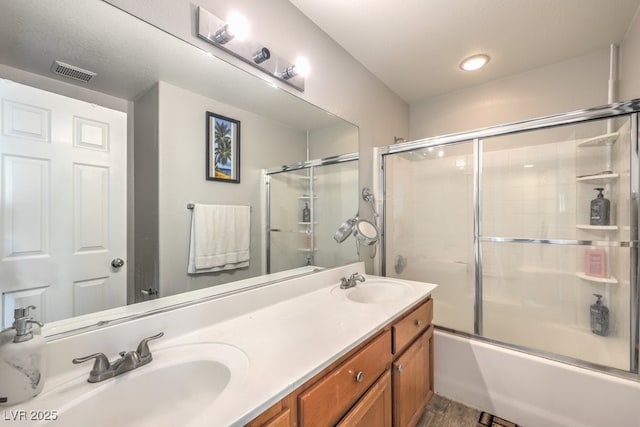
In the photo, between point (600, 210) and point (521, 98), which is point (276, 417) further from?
point (521, 98)

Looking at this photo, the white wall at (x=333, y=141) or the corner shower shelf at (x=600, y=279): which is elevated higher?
the white wall at (x=333, y=141)

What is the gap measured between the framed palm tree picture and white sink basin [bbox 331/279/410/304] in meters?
0.87

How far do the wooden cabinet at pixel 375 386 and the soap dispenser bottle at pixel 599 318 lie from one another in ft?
3.75

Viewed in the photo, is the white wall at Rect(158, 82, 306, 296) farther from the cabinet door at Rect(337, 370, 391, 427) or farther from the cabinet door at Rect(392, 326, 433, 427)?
the cabinet door at Rect(392, 326, 433, 427)

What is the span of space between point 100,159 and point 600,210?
8.65 feet

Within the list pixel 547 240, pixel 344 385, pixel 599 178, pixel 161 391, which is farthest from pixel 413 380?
pixel 599 178

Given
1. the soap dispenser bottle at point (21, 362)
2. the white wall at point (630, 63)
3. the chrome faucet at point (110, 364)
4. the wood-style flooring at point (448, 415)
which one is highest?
the white wall at point (630, 63)

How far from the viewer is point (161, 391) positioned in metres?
0.71

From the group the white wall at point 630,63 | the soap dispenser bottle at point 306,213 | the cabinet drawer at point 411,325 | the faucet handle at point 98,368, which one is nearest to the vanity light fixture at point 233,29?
the soap dispenser bottle at point 306,213

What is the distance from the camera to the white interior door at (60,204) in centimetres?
67

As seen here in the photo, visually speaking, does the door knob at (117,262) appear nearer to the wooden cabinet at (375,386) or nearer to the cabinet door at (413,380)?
the wooden cabinet at (375,386)

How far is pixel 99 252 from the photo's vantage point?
83 cm

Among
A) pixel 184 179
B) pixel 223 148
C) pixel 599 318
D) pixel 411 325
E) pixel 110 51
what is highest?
pixel 110 51

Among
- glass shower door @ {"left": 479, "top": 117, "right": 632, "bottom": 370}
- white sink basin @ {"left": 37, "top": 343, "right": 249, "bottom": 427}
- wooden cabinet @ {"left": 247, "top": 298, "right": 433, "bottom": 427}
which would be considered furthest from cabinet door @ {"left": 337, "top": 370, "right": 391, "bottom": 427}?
glass shower door @ {"left": 479, "top": 117, "right": 632, "bottom": 370}
